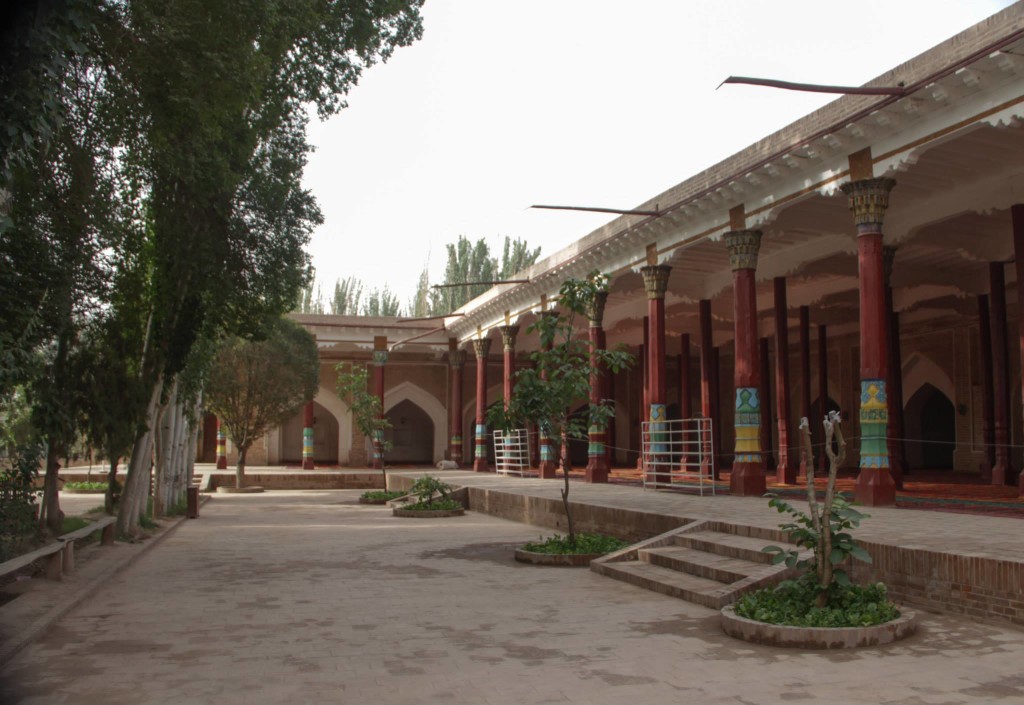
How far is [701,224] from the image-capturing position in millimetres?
15086

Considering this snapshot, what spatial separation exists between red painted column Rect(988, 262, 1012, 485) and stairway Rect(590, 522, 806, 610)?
24.2 feet

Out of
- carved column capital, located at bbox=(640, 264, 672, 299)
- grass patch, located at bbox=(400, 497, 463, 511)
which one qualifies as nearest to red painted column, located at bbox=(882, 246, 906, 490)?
carved column capital, located at bbox=(640, 264, 672, 299)

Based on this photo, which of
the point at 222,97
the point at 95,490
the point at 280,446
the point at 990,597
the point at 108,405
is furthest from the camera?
the point at 280,446

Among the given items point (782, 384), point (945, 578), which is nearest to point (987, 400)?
point (782, 384)

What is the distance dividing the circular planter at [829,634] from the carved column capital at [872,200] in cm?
613

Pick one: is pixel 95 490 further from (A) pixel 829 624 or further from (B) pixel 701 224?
(A) pixel 829 624

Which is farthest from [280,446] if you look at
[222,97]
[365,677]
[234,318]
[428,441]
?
[365,677]

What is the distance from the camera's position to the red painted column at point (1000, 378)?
14664 millimetres

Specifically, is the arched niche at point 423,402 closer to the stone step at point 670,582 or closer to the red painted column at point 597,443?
the red painted column at point 597,443

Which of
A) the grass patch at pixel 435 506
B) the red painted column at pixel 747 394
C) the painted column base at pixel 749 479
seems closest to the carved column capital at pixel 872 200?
the red painted column at pixel 747 394

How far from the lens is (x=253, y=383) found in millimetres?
25656

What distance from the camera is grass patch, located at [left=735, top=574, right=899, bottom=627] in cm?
609

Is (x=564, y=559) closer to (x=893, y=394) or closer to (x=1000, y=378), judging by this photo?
(x=893, y=394)

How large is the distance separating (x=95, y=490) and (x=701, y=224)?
20.4 m
